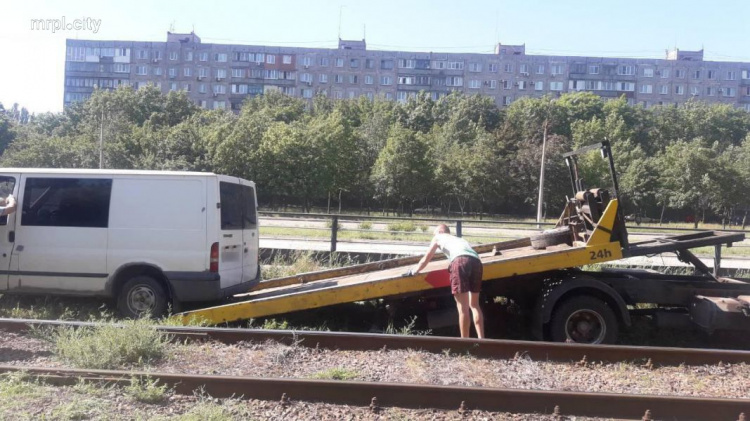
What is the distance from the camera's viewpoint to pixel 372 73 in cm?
9312

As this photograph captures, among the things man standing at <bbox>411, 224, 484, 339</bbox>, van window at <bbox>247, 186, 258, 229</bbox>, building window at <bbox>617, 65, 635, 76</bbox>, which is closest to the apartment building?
building window at <bbox>617, 65, 635, 76</bbox>

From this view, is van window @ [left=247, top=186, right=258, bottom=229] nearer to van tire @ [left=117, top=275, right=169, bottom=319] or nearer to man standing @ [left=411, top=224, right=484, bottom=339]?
van tire @ [left=117, top=275, right=169, bottom=319]

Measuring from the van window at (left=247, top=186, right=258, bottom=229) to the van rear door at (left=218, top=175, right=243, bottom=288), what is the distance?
0.15m

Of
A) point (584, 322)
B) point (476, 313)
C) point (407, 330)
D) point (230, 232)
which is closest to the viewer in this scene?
point (476, 313)

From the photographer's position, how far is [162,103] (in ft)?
235

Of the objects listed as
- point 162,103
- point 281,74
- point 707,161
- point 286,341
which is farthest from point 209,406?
point 281,74

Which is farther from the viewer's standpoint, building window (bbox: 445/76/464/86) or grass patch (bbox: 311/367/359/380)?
building window (bbox: 445/76/464/86)

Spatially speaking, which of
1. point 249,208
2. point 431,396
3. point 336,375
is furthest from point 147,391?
point 249,208

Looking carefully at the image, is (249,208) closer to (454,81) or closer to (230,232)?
(230,232)

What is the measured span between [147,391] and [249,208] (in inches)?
151

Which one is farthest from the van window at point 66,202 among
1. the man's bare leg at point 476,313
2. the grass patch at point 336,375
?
the man's bare leg at point 476,313

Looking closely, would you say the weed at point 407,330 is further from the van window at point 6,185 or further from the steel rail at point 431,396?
the van window at point 6,185

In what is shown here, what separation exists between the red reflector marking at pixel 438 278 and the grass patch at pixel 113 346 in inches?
125

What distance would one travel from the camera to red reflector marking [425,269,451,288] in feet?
22.5
